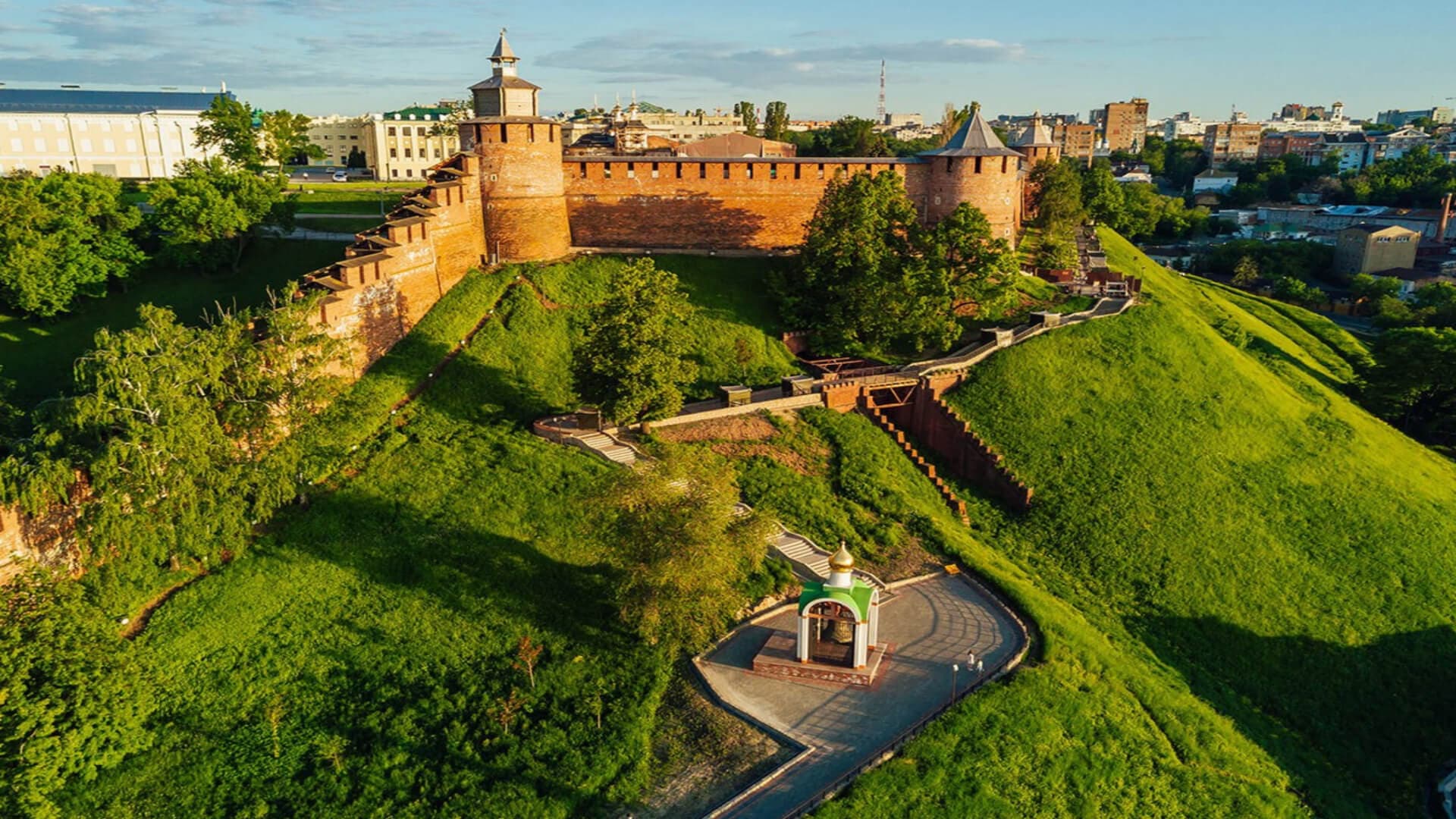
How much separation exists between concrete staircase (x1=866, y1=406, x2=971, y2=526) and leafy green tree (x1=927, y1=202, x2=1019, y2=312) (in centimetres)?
649

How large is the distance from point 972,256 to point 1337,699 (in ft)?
64.2

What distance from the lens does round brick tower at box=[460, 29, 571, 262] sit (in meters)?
37.6

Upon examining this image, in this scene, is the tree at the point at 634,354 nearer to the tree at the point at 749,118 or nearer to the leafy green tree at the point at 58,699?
the leafy green tree at the point at 58,699

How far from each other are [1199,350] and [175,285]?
40604 millimetres

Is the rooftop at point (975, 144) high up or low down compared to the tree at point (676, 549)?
up

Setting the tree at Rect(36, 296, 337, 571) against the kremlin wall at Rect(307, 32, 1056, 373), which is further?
the kremlin wall at Rect(307, 32, 1056, 373)

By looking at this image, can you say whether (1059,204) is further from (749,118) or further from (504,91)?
(749,118)

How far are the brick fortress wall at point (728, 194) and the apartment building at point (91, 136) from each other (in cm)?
3615

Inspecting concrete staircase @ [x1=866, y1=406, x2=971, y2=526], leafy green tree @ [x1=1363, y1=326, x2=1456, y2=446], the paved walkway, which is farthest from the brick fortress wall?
the paved walkway

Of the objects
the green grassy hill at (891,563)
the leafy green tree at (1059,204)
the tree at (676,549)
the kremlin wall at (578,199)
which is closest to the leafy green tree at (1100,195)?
the leafy green tree at (1059,204)

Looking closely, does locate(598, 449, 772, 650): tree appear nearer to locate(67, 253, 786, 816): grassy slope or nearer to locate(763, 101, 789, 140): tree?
locate(67, 253, 786, 816): grassy slope

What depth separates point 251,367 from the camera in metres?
23.9

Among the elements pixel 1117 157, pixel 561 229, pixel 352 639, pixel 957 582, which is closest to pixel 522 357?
pixel 561 229

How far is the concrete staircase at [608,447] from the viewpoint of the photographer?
28109 millimetres
